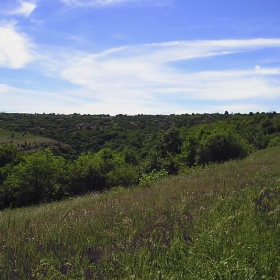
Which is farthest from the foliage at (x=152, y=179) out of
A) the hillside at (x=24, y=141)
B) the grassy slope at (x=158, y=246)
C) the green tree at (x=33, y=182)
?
the hillside at (x=24, y=141)

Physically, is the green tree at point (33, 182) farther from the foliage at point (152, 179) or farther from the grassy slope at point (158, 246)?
the grassy slope at point (158, 246)

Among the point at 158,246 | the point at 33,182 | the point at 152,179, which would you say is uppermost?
the point at 158,246

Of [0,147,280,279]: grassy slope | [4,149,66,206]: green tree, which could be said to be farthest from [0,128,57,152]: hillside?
[0,147,280,279]: grassy slope

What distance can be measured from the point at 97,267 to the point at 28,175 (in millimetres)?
37477

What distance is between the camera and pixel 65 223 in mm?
5203

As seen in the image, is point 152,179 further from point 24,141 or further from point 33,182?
point 24,141

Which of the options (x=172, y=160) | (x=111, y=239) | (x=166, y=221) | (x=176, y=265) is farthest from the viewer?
(x=172, y=160)

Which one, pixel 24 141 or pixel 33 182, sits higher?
pixel 24 141

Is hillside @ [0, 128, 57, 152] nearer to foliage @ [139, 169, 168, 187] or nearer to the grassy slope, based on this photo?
foliage @ [139, 169, 168, 187]

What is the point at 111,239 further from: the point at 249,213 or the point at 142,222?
the point at 249,213

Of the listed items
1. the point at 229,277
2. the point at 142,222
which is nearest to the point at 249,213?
the point at 142,222

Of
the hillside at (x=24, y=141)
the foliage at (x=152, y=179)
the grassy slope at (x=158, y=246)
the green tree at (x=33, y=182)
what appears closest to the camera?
the grassy slope at (x=158, y=246)

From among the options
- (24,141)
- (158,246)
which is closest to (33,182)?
(158,246)

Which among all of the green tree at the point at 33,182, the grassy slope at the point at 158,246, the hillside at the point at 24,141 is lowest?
the green tree at the point at 33,182
